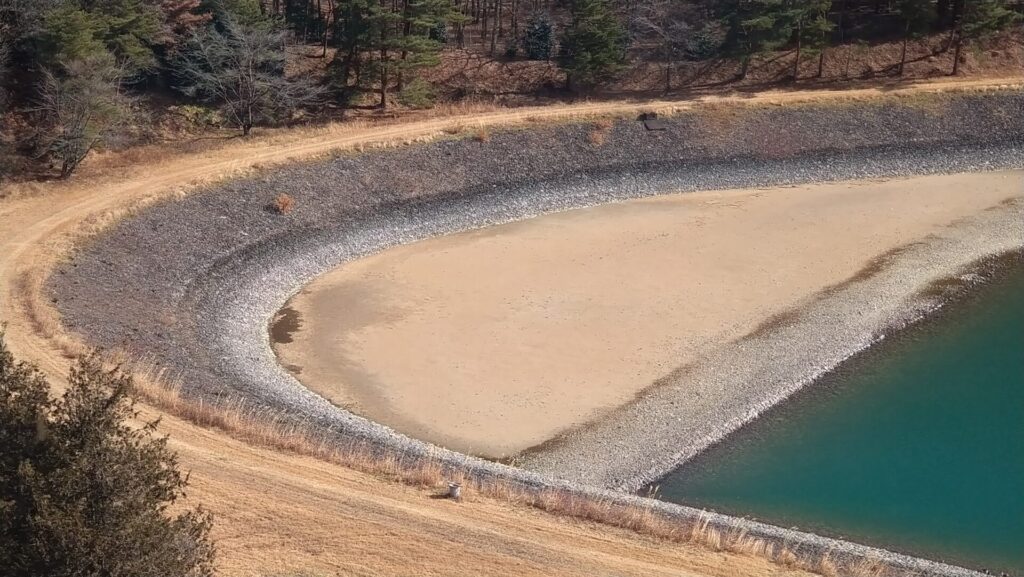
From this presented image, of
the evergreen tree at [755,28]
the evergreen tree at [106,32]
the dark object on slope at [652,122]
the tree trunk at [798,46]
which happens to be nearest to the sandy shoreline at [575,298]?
the dark object on slope at [652,122]

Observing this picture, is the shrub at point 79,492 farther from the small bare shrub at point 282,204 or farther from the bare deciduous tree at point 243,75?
the bare deciduous tree at point 243,75

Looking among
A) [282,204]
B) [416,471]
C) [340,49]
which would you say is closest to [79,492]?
[416,471]

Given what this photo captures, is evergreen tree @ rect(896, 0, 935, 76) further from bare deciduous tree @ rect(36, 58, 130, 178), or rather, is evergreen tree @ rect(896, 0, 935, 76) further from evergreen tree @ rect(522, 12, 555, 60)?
bare deciduous tree @ rect(36, 58, 130, 178)

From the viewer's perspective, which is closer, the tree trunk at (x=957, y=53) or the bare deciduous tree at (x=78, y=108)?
the bare deciduous tree at (x=78, y=108)

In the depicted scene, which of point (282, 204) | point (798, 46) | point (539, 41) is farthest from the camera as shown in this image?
point (539, 41)

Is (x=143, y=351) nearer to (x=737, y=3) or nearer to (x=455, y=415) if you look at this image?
(x=455, y=415)

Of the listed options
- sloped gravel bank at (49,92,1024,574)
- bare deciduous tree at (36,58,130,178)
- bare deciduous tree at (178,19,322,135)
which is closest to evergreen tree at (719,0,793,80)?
sloped gravel bank at (49,92,1024,574)

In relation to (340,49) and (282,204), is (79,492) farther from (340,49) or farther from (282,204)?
(340,49)
